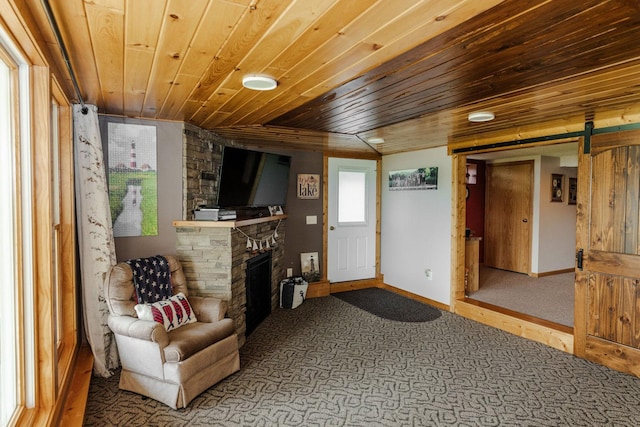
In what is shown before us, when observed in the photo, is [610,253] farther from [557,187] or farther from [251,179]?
[557,187]

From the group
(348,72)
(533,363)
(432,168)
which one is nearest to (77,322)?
(348,72)

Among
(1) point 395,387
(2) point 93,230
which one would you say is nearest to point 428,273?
(1) point 395,387

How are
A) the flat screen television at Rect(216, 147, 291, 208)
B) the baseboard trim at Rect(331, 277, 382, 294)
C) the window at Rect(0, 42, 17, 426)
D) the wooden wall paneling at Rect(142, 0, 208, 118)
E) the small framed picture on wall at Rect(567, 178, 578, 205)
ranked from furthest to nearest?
the small framed picture on wall at Rect(567, 178, 578, 205)
the baseboard trim at Rect(331, 277, 382, 294)
the flat screen television at Rect(216, 147, 291, 208)
the window at Rect(0, 42, 17, 426)
the wooden wall paneling at Rect(142, 0, 208, 118)

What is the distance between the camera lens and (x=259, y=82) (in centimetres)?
223

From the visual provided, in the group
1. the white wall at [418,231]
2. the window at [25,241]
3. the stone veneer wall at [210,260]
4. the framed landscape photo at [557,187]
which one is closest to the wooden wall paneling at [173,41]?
the window at [25,241]

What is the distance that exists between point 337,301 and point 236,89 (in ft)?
11.3

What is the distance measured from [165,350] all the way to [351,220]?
3664 mm

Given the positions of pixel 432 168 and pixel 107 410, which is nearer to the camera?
pixel 107 410

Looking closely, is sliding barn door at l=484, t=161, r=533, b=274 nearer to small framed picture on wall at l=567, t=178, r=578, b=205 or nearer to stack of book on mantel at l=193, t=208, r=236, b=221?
small framed picture on wall at l=567, t=178, r=578, b=205

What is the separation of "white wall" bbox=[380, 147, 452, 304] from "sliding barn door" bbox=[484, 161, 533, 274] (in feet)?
8.15

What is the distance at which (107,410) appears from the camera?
250cm

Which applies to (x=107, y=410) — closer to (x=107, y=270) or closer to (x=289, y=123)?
(x=107, y=270)

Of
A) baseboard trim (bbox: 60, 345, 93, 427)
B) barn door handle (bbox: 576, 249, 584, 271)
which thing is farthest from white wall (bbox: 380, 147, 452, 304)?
baseboard trim (bbox: 60, 345, 93, 427)

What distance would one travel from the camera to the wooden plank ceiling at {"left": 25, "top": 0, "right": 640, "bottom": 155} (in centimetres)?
142
